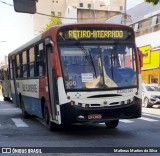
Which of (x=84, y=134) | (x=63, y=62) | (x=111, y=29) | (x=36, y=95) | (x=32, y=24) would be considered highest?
(x=32, y=24)

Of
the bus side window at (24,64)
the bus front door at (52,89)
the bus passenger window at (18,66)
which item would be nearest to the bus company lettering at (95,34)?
the bus front door at (52,89)

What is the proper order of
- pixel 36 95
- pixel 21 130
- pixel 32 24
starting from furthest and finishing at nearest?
pixel 32 24 → pixel 36 95 → pixel 21 130

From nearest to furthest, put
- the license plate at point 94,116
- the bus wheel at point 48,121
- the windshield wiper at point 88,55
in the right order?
the license plate at point 94,116
the windshield wiper at point 88,55
the bus wheel at point 48,121

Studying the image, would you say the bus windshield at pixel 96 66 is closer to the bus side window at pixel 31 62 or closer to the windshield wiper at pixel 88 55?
the windshield wiper at pixel 88 55

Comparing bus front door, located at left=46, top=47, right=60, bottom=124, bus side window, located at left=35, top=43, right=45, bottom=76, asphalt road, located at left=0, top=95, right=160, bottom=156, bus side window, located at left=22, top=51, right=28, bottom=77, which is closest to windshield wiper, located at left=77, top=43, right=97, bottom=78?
bus front door, located at left=46, top=47, right=60, bottom=124

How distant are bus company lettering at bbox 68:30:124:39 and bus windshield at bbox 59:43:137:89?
27 cm

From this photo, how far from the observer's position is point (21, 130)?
1420 centimetres

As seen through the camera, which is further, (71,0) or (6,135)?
(71,0)

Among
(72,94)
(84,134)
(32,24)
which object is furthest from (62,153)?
(32,24)

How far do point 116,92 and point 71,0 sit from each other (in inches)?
3534

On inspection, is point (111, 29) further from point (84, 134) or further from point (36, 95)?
point (36, 95)

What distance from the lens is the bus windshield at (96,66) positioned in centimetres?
1188

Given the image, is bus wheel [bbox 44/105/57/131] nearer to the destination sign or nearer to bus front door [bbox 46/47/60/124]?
bus front door [bbox 46/47/60/124]

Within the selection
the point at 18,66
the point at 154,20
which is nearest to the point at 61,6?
the point at 154,20
